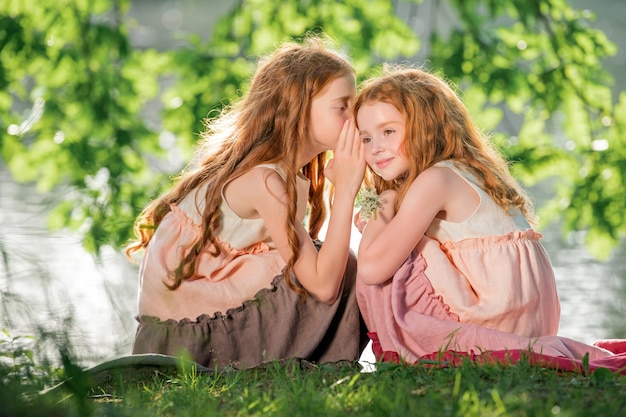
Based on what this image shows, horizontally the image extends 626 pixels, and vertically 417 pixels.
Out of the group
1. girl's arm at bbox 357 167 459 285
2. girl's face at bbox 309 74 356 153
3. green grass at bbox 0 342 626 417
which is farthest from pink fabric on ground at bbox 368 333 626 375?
girl's face at bbox 309 74 356 153

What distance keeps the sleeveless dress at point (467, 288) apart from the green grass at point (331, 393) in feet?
1.16

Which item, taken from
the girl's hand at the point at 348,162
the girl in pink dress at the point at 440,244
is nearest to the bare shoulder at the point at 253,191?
the girl's hand at the point at 348,162

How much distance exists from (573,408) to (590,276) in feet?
19.1

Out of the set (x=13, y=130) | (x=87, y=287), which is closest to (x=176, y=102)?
(x=13, y=130)

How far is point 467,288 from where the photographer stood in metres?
3.50

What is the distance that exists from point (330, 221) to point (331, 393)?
100cm

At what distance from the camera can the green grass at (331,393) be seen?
2.31 m

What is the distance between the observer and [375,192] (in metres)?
3.70

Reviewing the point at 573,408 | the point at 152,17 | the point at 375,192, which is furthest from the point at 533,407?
the point at 152,17

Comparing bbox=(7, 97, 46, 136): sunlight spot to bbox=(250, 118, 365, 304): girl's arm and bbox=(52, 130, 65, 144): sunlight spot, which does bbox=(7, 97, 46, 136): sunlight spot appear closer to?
bbox=(52, 130, 65, 144): sunlight spot

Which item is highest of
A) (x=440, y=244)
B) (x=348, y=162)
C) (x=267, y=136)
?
(x=267, y=136)

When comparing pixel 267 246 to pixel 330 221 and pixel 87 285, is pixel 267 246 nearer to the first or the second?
pixel 330 221

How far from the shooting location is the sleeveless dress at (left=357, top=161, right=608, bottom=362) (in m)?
3.43

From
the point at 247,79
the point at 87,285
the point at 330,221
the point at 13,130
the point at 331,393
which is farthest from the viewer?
the point at 247,79
